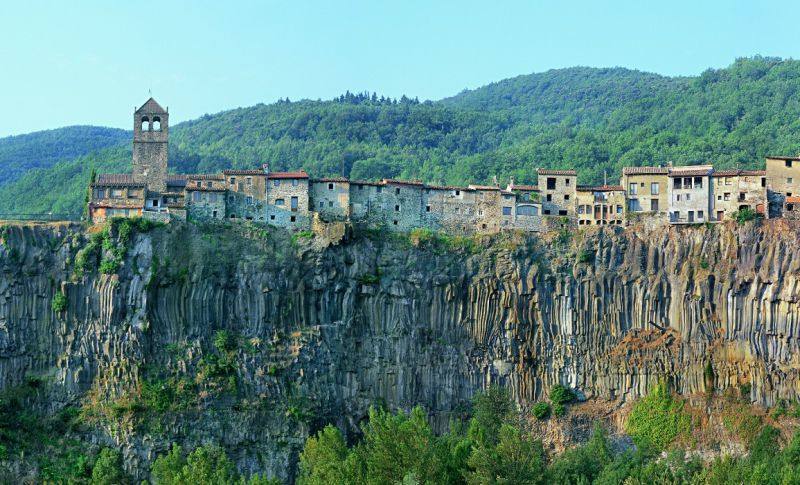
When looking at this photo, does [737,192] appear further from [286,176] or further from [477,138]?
[477,138]

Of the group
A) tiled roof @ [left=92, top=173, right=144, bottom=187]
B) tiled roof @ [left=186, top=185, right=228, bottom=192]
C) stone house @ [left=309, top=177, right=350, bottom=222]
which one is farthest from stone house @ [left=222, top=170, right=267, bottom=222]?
tiled roof @ [left=92, top=173, right=144, bottom=187]

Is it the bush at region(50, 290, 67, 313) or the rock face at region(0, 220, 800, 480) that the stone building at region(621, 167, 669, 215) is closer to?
the rock face at region(0, 220, 800, 480)

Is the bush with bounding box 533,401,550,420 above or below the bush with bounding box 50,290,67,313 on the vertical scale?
below

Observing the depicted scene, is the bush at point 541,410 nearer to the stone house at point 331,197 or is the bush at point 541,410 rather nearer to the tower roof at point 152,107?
the stone house at point 331,197

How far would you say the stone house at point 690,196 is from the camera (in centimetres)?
9119

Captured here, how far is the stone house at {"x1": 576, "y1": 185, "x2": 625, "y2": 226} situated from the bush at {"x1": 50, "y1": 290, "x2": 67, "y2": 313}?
32.1 m

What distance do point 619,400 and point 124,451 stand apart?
29141mm

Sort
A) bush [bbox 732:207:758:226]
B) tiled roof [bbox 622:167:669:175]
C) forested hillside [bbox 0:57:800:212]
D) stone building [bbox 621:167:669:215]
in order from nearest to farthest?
bush [bbox 732:207:758:226] → stone building [bbox 621:167:669:215] → tiled roof [bbox 622:167:669:175] → forested hillside [bbox 0:57:800:212]

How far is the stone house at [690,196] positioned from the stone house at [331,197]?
20190 millimetres

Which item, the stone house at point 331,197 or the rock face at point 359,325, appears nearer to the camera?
the rock face at point 359,325

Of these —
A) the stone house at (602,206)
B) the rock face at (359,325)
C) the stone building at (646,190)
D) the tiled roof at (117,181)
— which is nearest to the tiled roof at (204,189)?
the rock face at (359,325)

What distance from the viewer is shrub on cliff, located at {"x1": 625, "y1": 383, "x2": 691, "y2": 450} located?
85.6 m

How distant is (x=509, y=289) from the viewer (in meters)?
90.0

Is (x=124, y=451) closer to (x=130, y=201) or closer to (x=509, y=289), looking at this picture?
(x=130, y=201)
